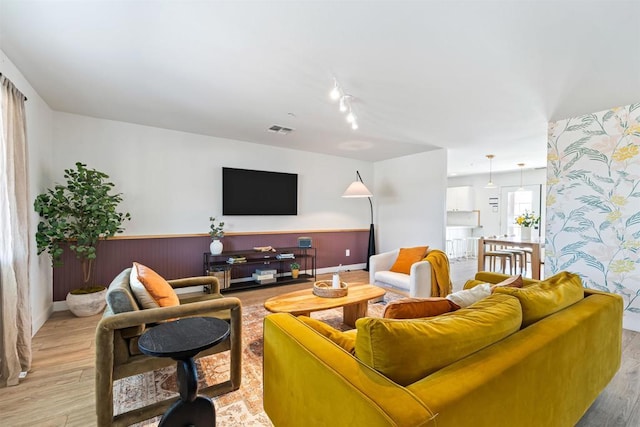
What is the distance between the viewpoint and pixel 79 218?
10.4ft

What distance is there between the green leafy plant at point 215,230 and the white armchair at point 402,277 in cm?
229

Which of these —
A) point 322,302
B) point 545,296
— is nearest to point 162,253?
point 322,302

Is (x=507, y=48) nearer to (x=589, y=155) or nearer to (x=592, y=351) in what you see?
(x=592, y=351)

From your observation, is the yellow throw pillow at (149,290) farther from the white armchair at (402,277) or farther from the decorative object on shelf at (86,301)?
the white armchair at (402,277)

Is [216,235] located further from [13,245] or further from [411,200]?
[411,200]

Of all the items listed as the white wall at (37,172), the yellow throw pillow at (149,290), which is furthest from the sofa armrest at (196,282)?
the white wall at (37,172)

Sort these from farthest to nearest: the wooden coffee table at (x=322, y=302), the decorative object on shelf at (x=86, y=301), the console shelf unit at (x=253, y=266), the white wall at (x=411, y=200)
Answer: the white wall at (x=411, y=200) → the console shelf unit at (x=253, y=266) → the decorative object on shelf at (x=86, y=301) → the wooden coffee table at (x=322, y=302)

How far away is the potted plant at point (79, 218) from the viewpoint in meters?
2.94

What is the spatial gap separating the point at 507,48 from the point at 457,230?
261 inches

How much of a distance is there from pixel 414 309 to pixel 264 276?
140 inches

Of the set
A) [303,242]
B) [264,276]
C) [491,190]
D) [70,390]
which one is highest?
[491,190]

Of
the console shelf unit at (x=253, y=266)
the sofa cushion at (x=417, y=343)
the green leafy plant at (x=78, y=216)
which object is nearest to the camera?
the sofa cushion at (x=417, y=343)

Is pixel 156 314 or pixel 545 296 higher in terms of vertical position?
pixel 545 296

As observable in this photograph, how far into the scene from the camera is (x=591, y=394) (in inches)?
63.0
